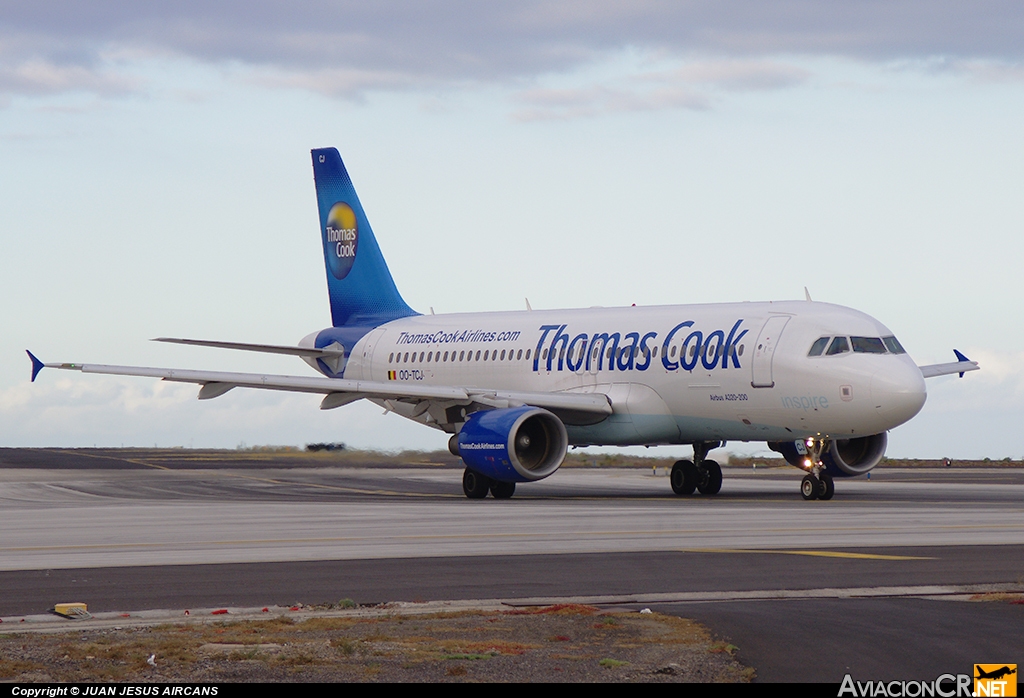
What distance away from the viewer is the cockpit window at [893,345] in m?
27.8

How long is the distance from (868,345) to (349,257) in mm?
18878

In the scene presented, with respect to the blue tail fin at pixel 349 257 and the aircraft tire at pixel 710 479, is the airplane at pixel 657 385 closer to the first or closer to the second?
the aircraft tire at pixel 710 479

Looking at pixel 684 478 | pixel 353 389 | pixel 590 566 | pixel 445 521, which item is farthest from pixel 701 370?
pixel 590 566

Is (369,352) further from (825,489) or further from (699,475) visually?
(825,489)

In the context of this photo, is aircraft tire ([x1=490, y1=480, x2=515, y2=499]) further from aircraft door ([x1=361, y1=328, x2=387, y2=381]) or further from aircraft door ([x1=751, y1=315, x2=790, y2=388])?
aircraft door ([x1=361, y1=328, x2=387, y2=381])

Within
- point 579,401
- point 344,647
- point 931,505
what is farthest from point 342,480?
point 344,647

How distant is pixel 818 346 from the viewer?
27531 millimetres

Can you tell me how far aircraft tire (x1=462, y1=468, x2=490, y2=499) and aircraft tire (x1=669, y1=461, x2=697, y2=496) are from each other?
4.62m

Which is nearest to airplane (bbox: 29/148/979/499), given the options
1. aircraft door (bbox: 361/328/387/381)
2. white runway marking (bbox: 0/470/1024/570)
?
white runway marking (bbox: 0/470/1024/570)

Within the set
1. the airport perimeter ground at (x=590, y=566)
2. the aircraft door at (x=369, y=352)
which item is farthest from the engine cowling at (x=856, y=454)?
the aircraft door at (x=369, y=352)

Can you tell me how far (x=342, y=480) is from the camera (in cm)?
3816

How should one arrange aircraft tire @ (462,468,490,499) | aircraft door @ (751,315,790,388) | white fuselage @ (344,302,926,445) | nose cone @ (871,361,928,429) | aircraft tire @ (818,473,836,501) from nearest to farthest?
nose cone @ (871,361,928,429) < white fuselage @ (344,302,926,445) < aircraft tire @ (818,473,836,501) < aircraft door @ (751,315,790,388) < aircraft tire @ (462,468,490,499)

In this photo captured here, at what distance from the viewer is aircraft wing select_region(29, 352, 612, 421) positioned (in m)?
30.2

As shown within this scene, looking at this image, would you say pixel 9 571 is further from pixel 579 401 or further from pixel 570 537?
pixel 579 401
